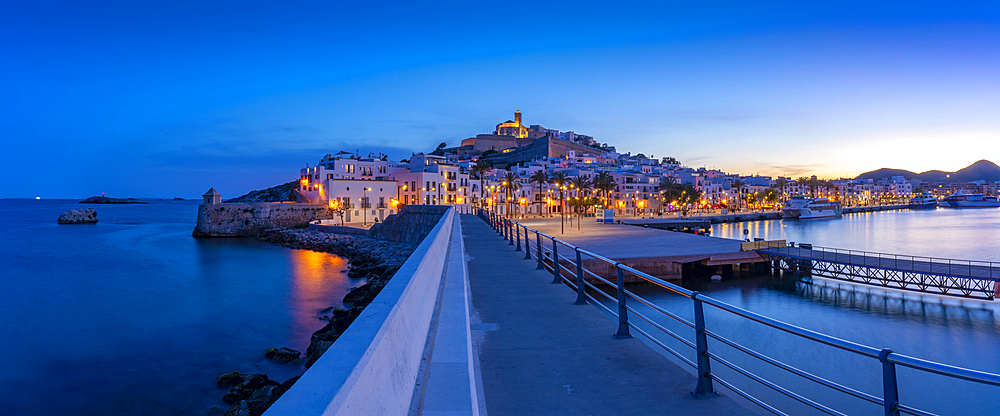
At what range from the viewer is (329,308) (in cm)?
2395

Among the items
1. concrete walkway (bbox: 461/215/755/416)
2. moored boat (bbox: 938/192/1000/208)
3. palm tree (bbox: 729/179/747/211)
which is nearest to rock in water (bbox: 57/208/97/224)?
concrete walkway (bbox: 461/215/755/416)

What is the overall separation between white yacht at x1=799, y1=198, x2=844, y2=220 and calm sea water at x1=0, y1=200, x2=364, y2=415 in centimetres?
10444

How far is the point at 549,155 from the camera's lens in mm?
132000

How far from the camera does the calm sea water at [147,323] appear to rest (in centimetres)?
1446

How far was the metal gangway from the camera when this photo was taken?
26484 millimetres

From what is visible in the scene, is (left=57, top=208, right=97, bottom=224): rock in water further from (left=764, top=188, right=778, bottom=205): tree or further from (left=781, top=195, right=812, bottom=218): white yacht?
(left=764, top=188, right=778, bottom=205): tree

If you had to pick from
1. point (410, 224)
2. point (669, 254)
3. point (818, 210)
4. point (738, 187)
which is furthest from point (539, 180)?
point (818, 210)

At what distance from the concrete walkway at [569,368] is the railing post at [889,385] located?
130 centimetres

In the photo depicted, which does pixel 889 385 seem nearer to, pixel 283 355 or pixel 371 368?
pixel 371 368

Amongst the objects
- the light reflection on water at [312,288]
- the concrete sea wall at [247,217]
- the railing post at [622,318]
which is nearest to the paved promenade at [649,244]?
the light reflection on water at [312,288]

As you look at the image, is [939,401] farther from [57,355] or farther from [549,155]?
[549,155]

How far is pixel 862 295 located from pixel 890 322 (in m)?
6.09

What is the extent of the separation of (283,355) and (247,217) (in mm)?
57913

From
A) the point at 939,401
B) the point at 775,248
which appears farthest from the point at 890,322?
the point at 775,248
